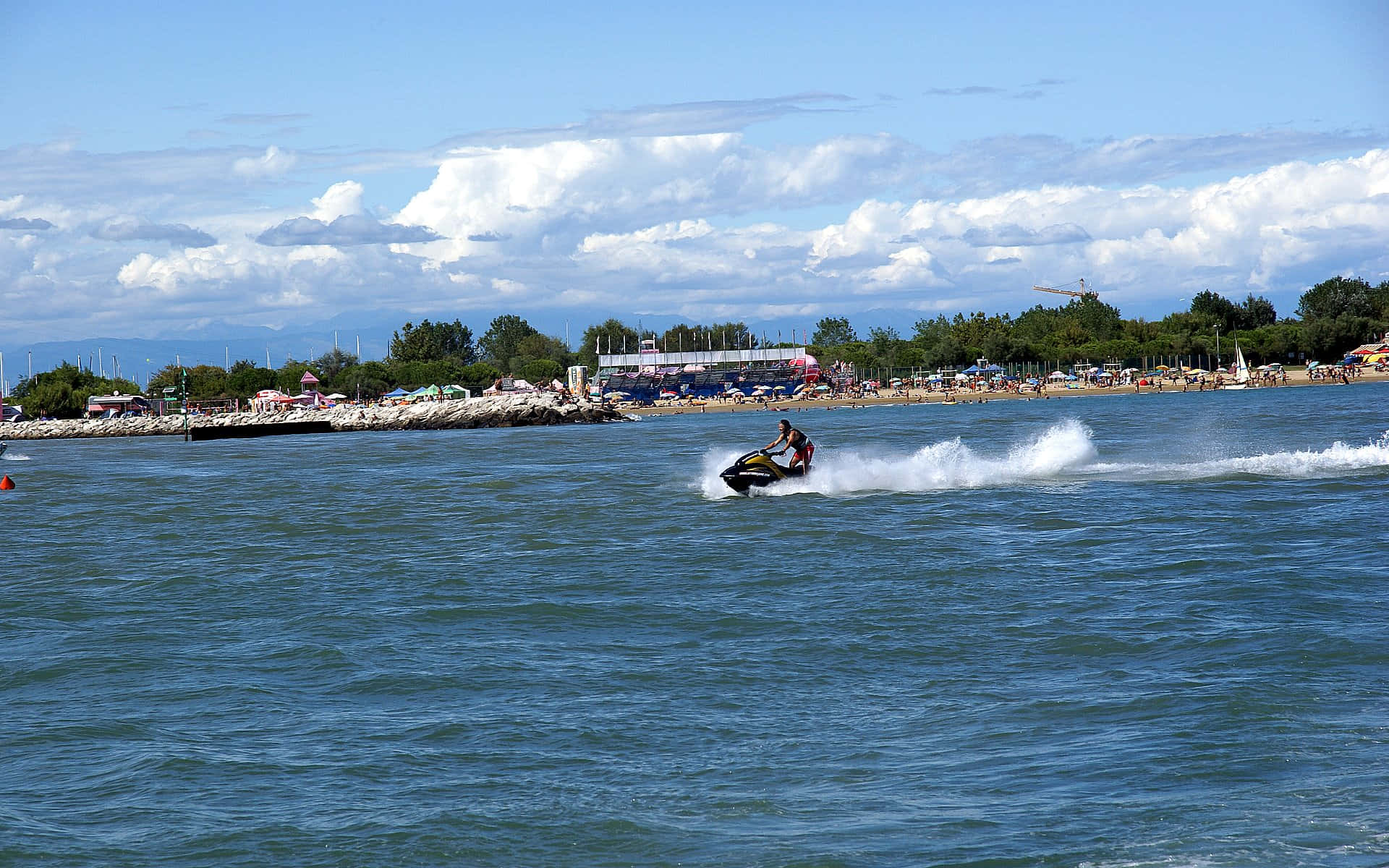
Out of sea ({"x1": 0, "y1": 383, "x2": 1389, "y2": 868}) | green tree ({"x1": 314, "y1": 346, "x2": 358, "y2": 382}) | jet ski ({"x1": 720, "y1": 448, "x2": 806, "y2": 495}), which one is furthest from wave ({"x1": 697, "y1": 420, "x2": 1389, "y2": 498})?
green tree ({"x1": 314, "y1": 346, "x2": 358, "y2": 382})

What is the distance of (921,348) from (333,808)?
14348cm

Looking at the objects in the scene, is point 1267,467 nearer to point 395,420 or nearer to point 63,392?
point 395,420

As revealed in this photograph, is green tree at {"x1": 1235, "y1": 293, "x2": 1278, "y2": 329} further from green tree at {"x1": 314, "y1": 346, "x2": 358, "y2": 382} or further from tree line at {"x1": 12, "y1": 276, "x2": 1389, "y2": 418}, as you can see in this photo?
green tree at {"x1": 314, "y1": 346, "x2": 358, "y2": 382}

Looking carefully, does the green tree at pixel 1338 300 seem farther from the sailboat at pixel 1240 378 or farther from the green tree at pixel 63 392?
the green tree at pixel 63 392

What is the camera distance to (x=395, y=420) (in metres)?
90.9

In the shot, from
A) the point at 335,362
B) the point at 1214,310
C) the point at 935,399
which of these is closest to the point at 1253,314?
the point at 1214,310

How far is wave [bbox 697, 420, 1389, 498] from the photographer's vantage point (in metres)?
28.5

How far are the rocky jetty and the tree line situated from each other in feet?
53.4

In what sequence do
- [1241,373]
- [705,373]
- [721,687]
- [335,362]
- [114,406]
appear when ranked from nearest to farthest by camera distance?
1. [721,687]
2. [114,406]
3. [1241,373]
4. [705,373]
5. [335,362]

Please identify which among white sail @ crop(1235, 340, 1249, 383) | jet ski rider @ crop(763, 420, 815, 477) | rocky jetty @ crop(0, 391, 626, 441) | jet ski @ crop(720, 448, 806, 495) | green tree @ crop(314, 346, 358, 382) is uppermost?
green tree @ crop(314, 346, 358, 382)

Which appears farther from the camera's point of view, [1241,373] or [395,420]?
[1241,373]

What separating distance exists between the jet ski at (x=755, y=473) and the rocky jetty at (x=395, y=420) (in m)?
63.4

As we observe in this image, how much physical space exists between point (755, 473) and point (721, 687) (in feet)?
52.9

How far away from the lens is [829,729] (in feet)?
30.9
